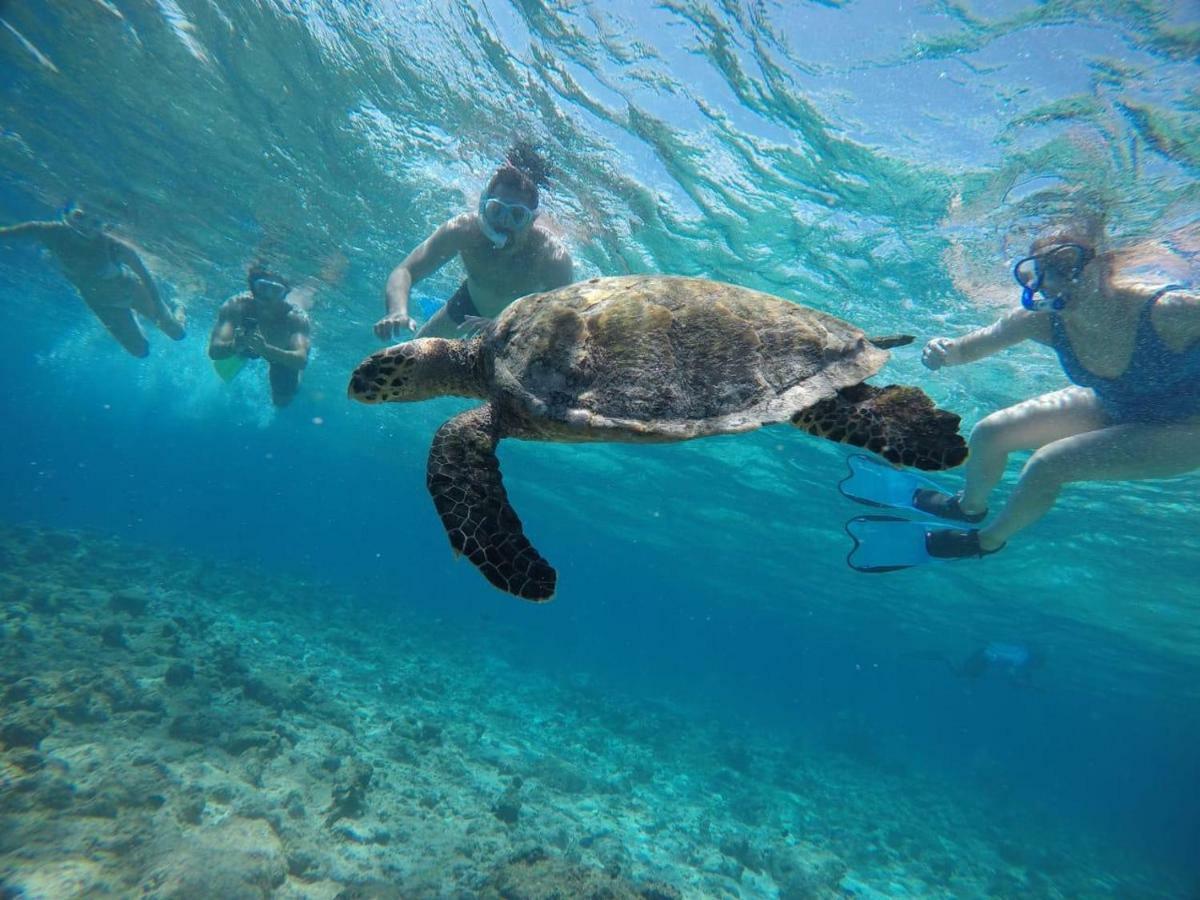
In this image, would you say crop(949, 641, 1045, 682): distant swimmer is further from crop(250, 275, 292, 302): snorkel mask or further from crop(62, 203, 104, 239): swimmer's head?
crop(62, 203, 104, 239): swimmer's head

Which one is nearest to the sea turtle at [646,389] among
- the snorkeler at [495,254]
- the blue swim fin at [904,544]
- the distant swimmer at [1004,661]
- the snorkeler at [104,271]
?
the blue swim fin at [904,544]

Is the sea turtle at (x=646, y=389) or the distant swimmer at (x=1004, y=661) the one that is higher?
the sea turtle at (x=646, y=389)

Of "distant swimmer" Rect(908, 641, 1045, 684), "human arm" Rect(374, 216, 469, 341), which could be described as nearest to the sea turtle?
"human arm" Rect(374, 216, 469, 341)

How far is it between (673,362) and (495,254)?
21.4ft

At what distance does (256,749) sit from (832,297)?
15844 millimetres

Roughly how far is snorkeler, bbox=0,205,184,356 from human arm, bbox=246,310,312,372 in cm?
623

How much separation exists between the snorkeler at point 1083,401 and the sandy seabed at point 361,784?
7.25 m

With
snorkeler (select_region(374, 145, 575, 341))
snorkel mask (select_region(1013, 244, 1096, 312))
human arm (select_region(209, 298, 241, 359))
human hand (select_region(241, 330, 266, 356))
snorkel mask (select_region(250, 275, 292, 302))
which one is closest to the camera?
snorkel mask (select_region(1013, 244, 1096, 312))

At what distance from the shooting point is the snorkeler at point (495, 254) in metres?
8.30

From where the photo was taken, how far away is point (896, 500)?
841 cm

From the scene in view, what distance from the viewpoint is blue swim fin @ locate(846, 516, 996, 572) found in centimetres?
671

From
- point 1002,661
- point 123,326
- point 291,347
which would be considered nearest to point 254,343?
point 291,347

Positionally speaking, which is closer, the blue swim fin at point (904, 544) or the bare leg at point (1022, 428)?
the bare leg at point (1022, 428)

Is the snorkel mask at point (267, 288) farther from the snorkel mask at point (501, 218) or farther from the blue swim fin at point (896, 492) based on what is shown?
the blue swim fin at point (896, 492)
